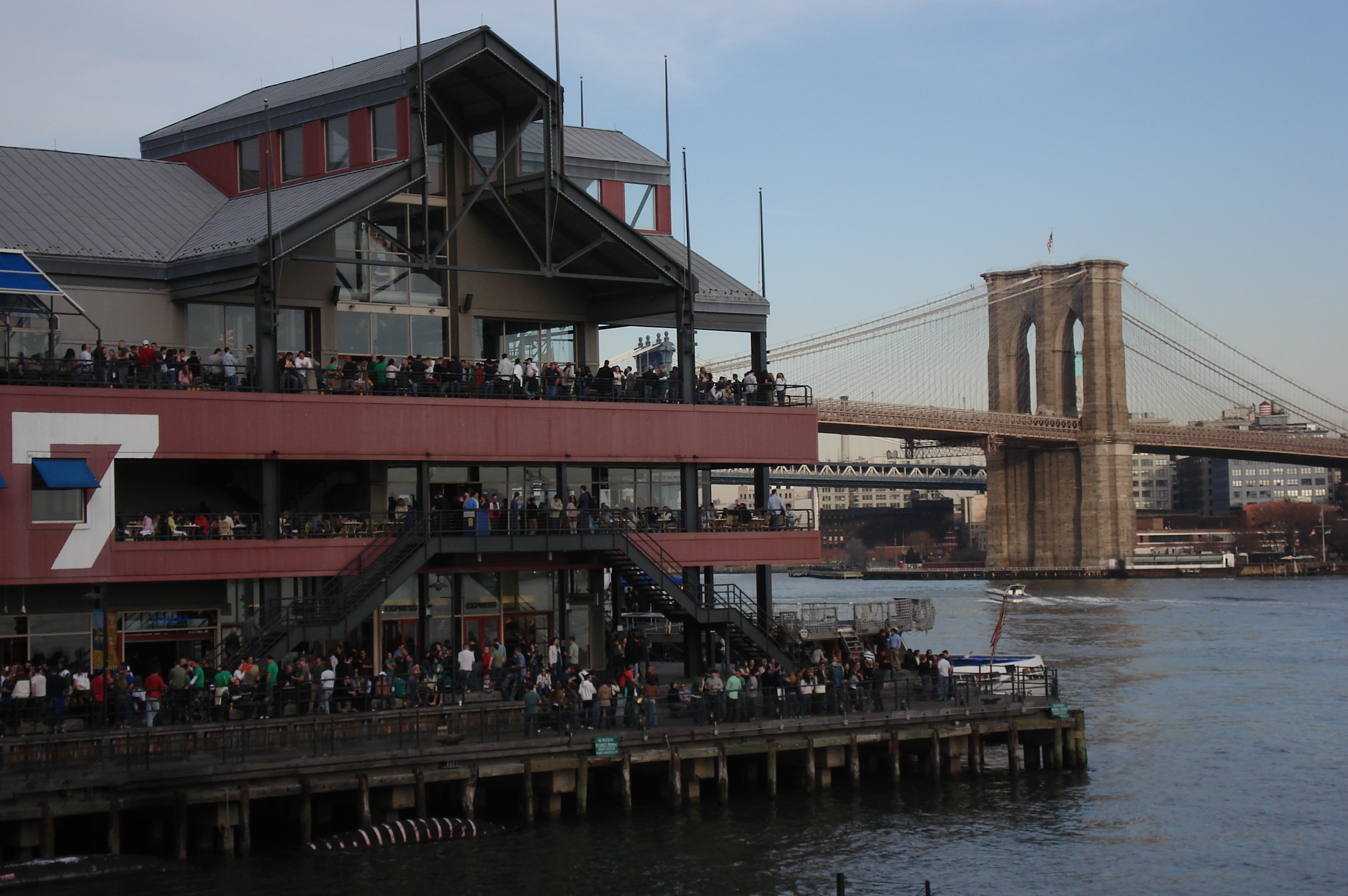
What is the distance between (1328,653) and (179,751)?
56.0 metres

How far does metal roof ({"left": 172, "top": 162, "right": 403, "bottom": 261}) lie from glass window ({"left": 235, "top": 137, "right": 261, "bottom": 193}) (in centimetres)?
100

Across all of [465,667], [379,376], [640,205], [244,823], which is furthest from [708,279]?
[244,823]

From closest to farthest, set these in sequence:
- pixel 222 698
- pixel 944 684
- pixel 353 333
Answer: pixel 222 698, pixel 944 684, pixel 353 333

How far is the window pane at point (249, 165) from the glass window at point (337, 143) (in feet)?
9.20

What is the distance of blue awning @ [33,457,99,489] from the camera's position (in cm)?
3503

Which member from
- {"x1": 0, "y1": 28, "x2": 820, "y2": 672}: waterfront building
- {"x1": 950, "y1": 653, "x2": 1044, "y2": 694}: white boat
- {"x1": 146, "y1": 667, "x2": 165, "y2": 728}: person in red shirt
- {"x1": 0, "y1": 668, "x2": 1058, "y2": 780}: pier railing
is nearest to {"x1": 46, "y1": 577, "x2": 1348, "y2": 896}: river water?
{"x1": 0, "y1": 668, "x2": 1058, "y2": 780}: pier railing

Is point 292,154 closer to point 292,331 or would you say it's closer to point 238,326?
point 292,331

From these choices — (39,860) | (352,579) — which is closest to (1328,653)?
(352,579)

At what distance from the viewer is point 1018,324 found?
155125mm

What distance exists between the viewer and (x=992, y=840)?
3225cm

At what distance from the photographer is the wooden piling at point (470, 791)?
30656mm

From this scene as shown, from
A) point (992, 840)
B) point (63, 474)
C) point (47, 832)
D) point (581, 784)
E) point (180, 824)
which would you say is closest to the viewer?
point (47, 832)

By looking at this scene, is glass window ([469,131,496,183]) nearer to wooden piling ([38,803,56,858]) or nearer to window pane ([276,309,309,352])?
window pane ([276,309,309,352])

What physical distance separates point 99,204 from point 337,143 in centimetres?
660
